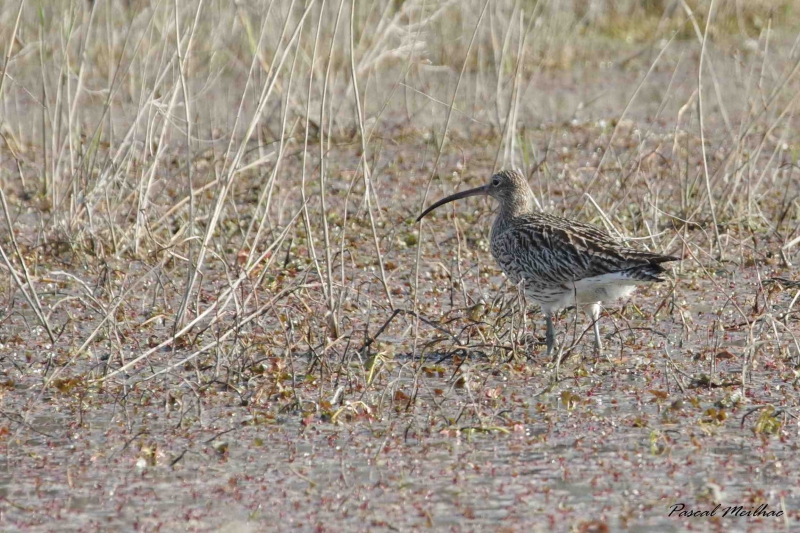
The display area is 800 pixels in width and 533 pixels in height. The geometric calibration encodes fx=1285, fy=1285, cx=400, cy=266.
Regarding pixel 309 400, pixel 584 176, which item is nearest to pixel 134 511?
pixel 309 400

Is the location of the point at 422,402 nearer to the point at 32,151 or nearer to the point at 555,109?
the point at 32,151

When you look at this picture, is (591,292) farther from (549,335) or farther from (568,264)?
(549,335)

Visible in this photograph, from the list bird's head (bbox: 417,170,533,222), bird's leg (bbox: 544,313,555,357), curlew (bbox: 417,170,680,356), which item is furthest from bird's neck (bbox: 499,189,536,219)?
bird's leg (bbox: 544,313,555,357)

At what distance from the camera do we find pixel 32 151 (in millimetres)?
11047
